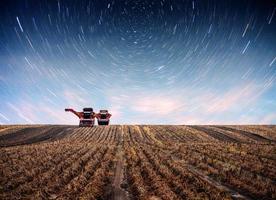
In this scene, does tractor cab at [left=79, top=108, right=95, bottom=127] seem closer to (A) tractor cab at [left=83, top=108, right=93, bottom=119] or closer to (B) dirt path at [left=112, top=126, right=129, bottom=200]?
(A) tractor cab at [left=83, top=108, right=93, bottom=119]

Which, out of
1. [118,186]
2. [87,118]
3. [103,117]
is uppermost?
[103,117]

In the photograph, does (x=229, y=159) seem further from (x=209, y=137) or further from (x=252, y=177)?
(x=209, y=137)

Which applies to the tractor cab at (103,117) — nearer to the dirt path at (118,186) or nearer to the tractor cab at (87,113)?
the tractor cab at (87,113)

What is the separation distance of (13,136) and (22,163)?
22795mm

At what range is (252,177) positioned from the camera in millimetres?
13742

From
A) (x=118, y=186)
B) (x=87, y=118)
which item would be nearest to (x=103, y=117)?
(x=87, y=118)

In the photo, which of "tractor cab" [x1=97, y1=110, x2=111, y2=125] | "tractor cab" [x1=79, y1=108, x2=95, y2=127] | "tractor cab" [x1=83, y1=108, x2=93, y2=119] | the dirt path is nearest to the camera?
the dirt path

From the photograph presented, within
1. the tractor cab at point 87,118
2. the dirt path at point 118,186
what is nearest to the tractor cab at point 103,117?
the tractor cab at point 87,118

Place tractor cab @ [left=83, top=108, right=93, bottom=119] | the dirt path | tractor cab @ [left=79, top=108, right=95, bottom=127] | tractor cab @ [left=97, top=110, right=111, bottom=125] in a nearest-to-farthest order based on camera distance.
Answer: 1. the dirt path
2. tractor cab @ [left=79, top=108, right=95, bottom=127]
3. tractor cab @ [left=83, top=108, right=93, bottom=119]
4. tractor cab @ [left=97, top=110, right=111, bottom=125]

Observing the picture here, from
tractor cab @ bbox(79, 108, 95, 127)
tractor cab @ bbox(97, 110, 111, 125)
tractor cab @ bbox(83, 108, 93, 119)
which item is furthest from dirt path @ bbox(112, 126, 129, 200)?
tractor cab @ bbox(97, 110, 111, 125)

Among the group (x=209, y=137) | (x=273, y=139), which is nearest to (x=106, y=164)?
(x=209, y=137)

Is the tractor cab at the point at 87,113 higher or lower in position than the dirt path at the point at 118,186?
higher

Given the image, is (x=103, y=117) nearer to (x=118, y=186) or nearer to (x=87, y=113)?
(x=87, y=113)

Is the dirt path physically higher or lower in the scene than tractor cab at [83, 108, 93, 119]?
lower
